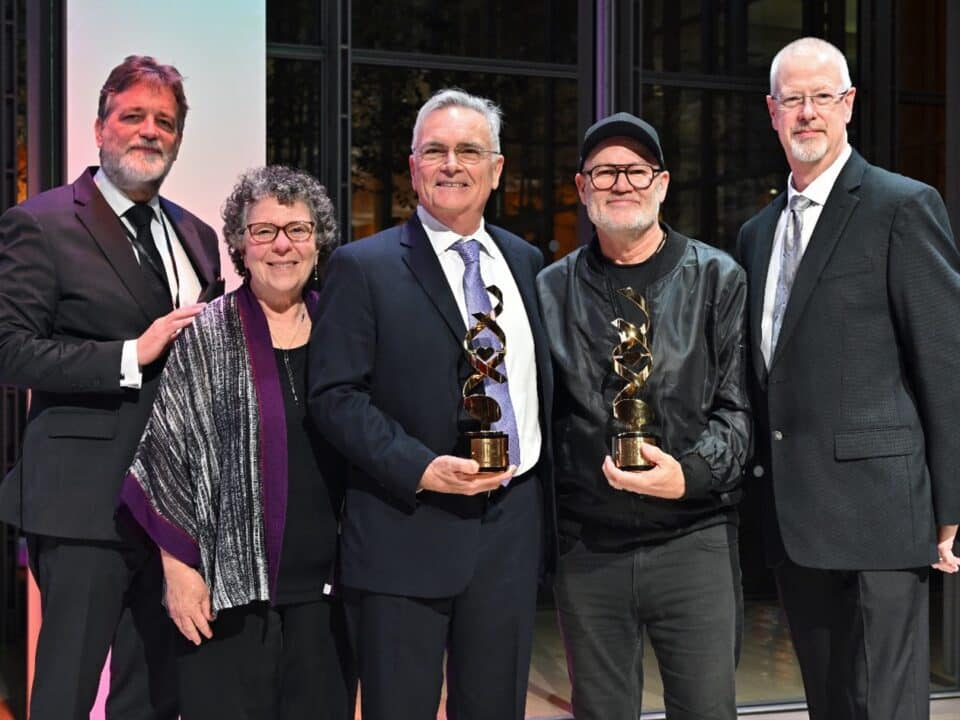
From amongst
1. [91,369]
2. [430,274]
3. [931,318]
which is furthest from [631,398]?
[91,369]

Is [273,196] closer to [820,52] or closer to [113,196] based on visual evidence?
[113,196]

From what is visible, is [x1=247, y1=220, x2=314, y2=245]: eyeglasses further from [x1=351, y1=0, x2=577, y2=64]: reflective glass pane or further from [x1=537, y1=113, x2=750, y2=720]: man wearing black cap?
[x1=351, y1=0, x2=577, y2=64]: reflective glass pane

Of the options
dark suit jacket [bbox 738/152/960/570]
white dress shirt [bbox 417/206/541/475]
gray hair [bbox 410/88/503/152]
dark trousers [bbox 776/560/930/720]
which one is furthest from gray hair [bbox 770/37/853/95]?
dark trousers [bbox 776/560/930/720]

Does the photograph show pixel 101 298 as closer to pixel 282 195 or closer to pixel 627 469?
pixel 282 195

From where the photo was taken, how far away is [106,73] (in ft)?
11.7

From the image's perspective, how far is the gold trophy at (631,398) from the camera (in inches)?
95.0

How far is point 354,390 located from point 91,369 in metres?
0.67

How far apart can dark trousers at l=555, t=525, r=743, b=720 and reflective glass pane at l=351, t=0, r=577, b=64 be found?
2.61m

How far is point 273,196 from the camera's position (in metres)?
2.58

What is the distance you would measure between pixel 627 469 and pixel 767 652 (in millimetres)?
3000

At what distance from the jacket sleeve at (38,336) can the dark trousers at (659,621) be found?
116cm

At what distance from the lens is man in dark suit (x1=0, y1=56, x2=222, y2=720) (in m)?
2.69

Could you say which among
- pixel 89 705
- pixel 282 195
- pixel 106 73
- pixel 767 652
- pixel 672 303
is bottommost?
pixel 767 652

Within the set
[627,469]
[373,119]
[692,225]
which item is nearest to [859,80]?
[692,225]
